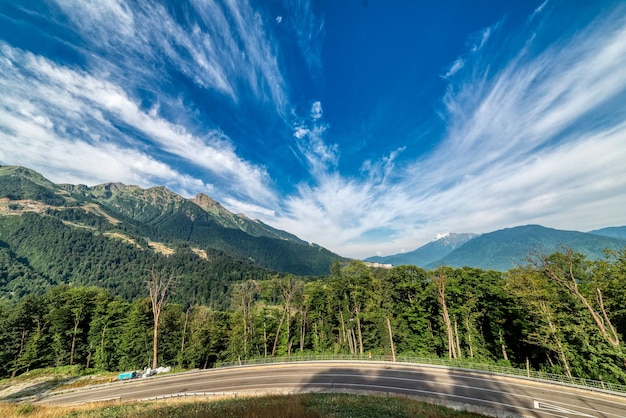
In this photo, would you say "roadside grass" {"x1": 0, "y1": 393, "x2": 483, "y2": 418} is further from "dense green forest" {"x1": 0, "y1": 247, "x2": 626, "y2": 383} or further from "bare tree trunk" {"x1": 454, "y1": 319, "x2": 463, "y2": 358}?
"bare tree trunk" {"x1": 454, "y1": 319, "x2": 463, "y2": 358}

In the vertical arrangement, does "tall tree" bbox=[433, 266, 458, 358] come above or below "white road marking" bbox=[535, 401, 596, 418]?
A: above

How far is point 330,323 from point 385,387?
69.1ft

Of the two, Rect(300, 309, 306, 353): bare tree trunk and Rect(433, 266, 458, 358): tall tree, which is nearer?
Rect(433, 266, 458, 358): tall tree

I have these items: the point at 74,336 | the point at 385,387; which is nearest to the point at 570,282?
the point at 385,387

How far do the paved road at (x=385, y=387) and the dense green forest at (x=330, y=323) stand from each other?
345 inches

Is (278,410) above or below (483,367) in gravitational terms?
above

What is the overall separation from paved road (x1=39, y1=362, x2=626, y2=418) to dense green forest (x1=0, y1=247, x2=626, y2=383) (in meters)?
8.76

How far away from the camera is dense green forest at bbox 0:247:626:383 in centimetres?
3522

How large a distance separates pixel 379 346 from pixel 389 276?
11491 millimetres

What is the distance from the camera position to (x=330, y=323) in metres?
44.6

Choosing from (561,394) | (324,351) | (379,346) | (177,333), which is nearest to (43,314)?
(177,333)

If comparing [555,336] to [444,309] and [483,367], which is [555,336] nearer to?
[483,367]

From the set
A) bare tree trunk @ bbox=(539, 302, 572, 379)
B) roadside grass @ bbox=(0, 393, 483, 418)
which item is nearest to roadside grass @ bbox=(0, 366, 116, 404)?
roadside grass @ bbox=(0, 393, 483, 418)

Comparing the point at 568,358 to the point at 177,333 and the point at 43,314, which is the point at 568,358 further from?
the point at 43,314
